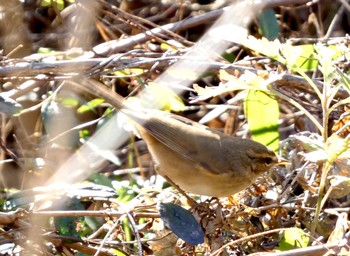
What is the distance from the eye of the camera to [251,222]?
118 inches

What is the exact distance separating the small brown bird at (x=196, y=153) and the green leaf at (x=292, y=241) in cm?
60

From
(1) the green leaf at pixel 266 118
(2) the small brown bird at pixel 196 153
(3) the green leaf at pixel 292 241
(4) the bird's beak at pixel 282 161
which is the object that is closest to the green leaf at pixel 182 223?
(3) the green leaf at pixel 292 241

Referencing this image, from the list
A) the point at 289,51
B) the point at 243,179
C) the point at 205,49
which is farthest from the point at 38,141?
the point at 289,51

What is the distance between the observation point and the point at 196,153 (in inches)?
151

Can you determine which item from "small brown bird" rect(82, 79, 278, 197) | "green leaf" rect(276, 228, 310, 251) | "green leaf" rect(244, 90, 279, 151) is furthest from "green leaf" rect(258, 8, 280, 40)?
"green leaf" rect(276, 228, 310, 251)

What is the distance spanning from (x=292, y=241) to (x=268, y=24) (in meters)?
2.15

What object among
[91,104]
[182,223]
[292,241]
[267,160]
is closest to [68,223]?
[182,223]

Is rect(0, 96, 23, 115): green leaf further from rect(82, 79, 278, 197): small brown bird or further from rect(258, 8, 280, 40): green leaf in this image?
rect(258, 8, 280, 40): green leaf

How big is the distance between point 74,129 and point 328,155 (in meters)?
1.66

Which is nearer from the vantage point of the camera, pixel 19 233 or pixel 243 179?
pixel 19 233

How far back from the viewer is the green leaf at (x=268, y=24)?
463 centimetres

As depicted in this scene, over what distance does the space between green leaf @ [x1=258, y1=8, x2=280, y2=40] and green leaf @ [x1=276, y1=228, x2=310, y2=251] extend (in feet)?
6.63

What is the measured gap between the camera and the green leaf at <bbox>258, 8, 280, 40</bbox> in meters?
4.63

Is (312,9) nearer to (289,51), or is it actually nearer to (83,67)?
(83,67)
